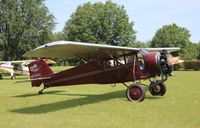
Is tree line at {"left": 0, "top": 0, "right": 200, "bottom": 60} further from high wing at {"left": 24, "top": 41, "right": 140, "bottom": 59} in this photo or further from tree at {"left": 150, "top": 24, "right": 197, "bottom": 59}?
high wing at {"left": 24, "top": 41, "right": 140, "bottom": 59}

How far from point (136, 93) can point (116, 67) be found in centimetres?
179

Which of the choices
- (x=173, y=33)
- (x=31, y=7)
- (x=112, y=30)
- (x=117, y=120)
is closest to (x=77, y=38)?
(x=112, y=30)

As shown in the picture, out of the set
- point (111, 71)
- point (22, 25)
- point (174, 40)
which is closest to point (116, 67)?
point (111, 71)

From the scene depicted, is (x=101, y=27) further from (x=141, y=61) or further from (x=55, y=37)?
(x=141, y=61)

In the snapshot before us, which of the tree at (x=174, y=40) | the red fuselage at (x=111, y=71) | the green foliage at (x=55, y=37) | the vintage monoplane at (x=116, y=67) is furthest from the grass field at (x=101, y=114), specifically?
the tree at (x=174, y=40)

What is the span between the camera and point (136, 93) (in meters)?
13.2

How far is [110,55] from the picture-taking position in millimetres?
14320

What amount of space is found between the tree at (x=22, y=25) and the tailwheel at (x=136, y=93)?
145 feet

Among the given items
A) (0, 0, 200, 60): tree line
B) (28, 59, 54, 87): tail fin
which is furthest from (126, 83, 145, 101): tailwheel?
(0, 0, 200, 60): tree line

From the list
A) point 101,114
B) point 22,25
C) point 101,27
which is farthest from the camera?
point 101,27

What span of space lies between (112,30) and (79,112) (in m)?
67.7

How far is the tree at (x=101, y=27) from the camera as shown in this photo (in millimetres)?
76188

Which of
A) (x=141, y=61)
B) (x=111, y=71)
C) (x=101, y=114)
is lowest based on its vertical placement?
(x=101, y=114)

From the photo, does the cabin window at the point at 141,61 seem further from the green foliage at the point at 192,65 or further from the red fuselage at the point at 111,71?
the green foliage at the point at 192,65
